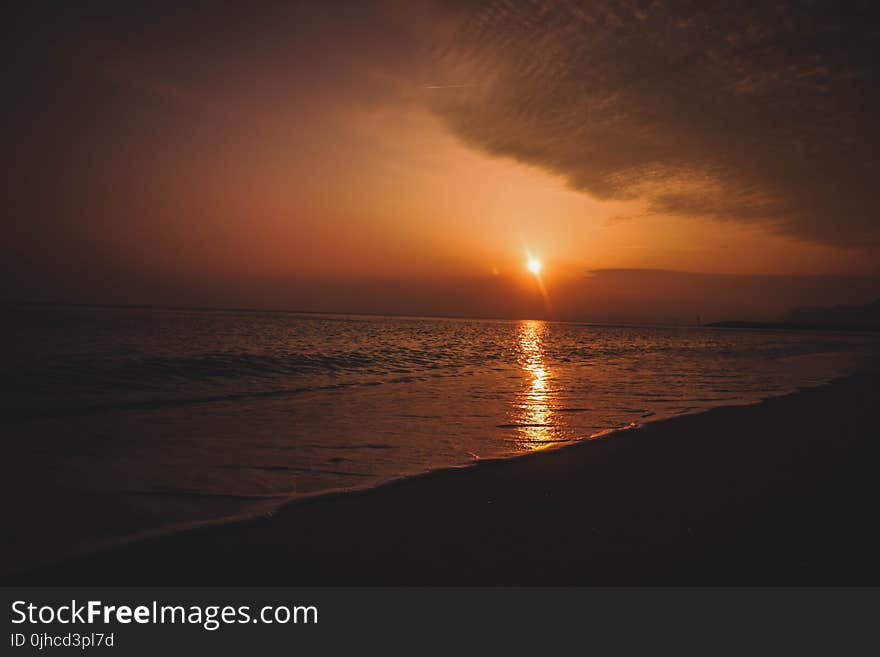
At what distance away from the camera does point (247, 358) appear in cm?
2111

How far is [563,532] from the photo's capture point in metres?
4.18

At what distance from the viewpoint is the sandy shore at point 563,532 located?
3514 millimetres

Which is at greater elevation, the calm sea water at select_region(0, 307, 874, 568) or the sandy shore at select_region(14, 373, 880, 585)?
the sandy shore at select_region(14, 373, 880, 585)

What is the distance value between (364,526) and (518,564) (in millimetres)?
1460

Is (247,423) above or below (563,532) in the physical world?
below

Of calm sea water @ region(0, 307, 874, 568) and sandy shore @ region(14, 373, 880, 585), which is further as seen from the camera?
calm sea water @ region(0, 307, 874, 568)

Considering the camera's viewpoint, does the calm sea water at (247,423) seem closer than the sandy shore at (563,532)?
No

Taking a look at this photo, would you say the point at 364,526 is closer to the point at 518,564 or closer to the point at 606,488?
the point at 518,564

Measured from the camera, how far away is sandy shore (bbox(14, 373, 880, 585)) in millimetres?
3514

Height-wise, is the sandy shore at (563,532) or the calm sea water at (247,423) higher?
the sandy shore at (563,532)

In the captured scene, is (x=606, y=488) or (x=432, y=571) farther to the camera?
(x=606, y=488)

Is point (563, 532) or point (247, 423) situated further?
point (247, 423)

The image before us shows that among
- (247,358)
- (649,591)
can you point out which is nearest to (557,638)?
(649,591)

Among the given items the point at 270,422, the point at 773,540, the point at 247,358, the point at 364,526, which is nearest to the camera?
the point at 773,540
